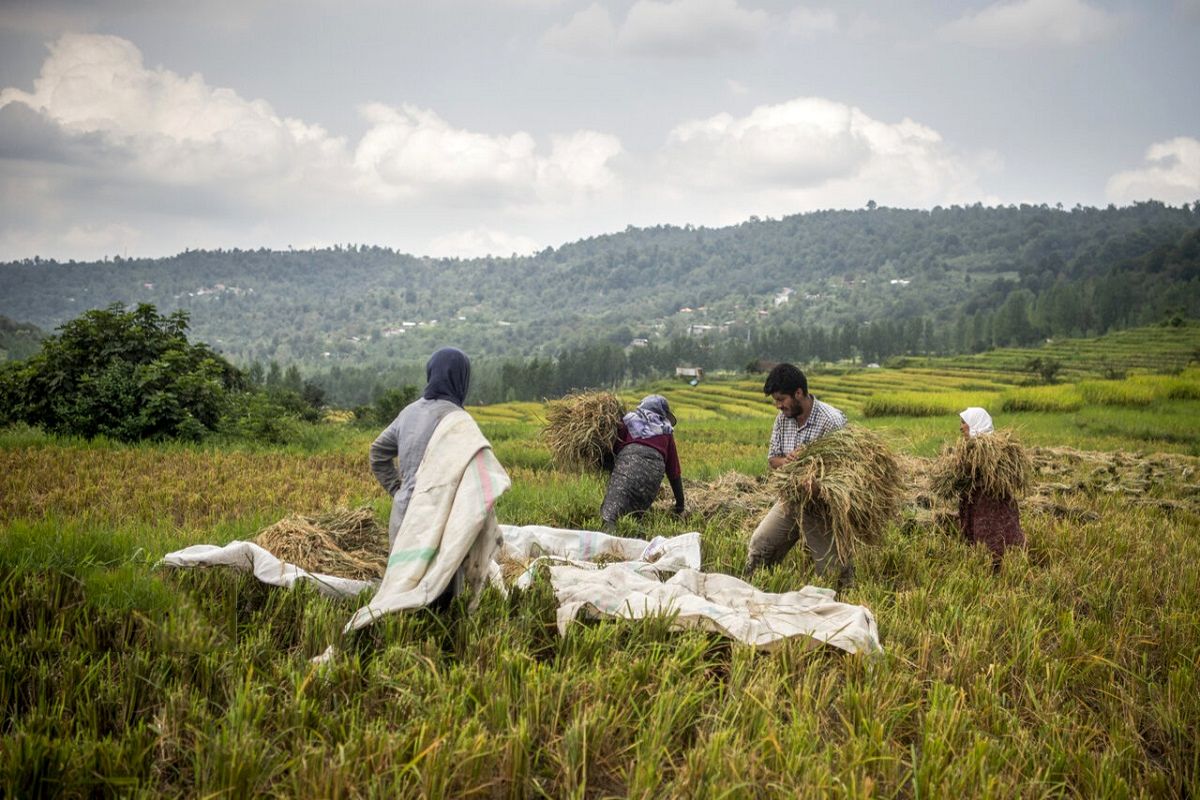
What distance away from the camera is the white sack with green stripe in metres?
3.48

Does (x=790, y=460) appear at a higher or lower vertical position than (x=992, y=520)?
Answer: higher

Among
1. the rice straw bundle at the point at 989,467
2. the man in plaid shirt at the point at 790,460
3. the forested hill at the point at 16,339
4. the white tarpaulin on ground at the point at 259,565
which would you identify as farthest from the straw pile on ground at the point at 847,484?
the forested hill at the point at 16,339

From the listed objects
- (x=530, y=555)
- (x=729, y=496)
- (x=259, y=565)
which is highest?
(x=259, y=565)

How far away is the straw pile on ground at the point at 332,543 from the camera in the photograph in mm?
4484

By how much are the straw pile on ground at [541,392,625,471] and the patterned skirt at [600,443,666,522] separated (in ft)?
1.84

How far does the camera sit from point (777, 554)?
517 cm

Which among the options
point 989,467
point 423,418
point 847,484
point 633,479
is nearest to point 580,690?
point 423,418

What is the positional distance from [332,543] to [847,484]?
3.30 metres

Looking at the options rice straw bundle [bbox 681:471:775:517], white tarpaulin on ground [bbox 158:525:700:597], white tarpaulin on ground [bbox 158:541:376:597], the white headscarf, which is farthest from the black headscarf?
the white headscarf

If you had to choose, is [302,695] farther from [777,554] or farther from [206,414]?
[206,414]

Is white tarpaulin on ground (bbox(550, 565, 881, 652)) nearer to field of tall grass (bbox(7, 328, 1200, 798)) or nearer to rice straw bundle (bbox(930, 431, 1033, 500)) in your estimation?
field of tall grass (bbox(7, 328, 1200, 798))

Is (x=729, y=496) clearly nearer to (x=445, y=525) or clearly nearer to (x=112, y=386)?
(x=445, y=525)

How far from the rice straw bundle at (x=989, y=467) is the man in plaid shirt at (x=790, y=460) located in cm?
109

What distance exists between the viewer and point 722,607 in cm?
377
